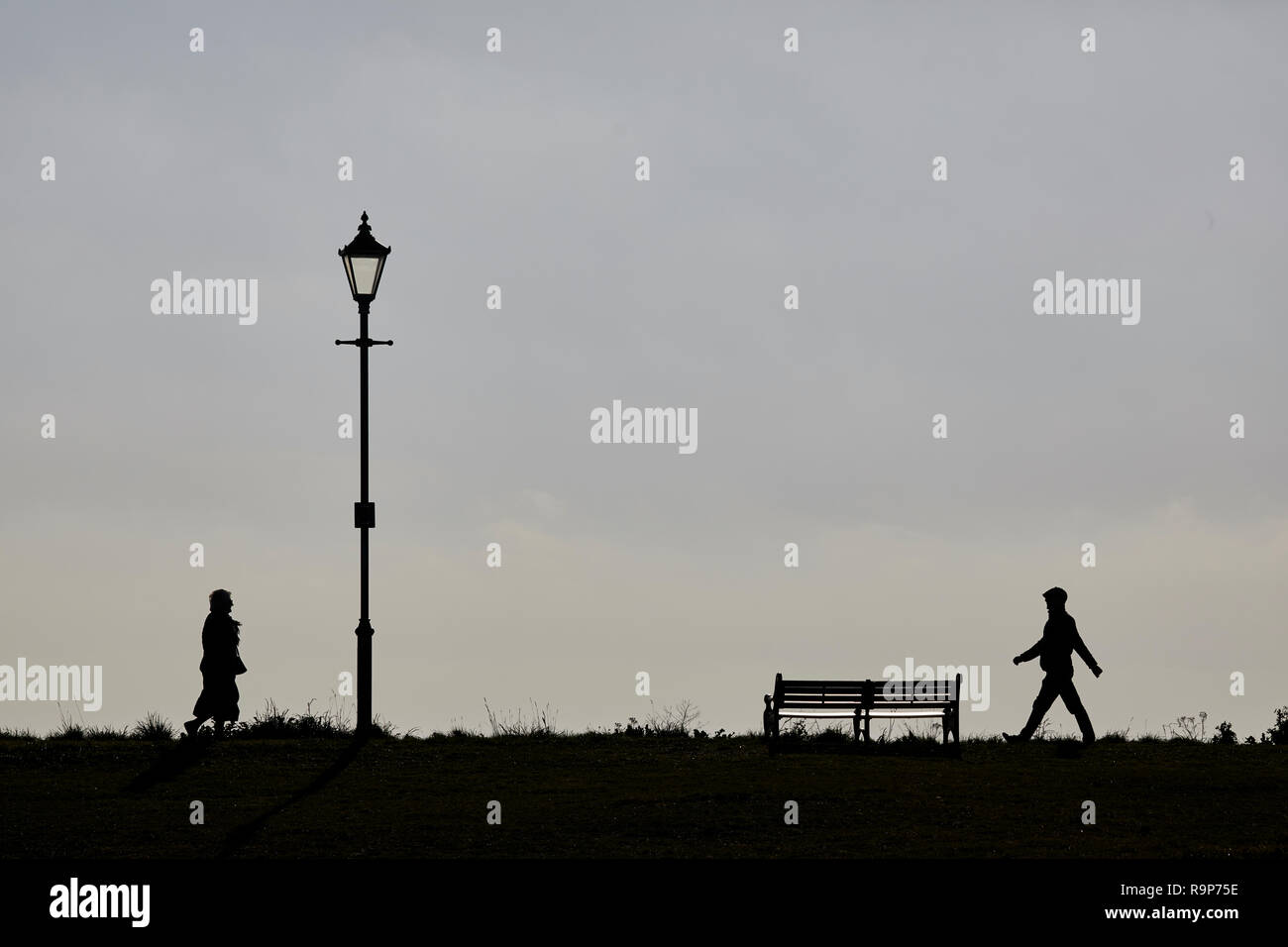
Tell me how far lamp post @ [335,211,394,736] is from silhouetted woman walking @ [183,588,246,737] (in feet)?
5.25

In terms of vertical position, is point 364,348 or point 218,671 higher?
point 364,348

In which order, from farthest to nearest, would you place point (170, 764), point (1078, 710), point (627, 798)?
point (1078, 710) → point (170, 764) → point (627, 798)

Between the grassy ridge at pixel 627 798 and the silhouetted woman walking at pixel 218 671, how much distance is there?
0.36m

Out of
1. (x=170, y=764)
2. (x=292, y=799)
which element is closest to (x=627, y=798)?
(x=292, y=799)

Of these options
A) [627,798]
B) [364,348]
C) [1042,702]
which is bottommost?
[627,798]

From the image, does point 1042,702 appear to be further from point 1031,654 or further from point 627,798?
point 627,798

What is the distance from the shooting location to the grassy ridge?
48.7 ft

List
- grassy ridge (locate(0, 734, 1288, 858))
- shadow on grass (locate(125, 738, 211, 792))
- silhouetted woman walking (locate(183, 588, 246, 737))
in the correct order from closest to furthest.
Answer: grassy ridge (locate(0, 734, 1288, 858)) < shadow on grass (locate(125, 738, 211, 792)) < silhouetted woman walking (locate(183, 588, 246, 737))

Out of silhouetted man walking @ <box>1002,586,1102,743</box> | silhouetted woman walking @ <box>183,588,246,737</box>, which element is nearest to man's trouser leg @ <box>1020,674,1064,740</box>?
silhouetted man walking @ <box>1002,586,1102,743</box>

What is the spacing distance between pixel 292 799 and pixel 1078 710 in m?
9.92

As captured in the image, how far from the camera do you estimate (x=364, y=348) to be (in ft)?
67.5

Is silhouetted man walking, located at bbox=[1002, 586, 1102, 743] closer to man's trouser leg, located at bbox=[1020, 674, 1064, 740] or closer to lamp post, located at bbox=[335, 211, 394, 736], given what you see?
man's trouser leg, located at bbox=[1020, 674, 1064, 740]
